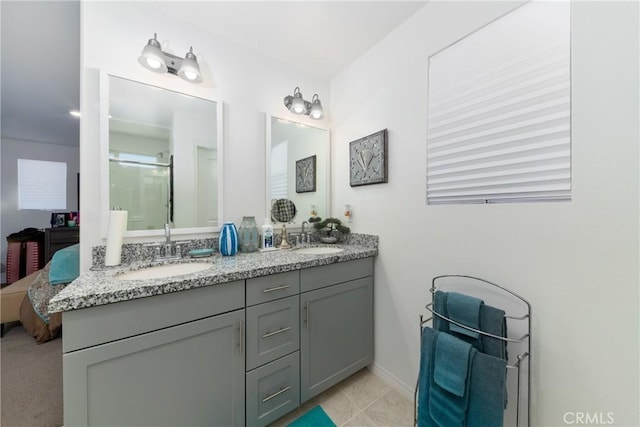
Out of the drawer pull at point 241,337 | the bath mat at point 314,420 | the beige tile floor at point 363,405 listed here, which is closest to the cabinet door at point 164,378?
the drawer pull at point 241,337

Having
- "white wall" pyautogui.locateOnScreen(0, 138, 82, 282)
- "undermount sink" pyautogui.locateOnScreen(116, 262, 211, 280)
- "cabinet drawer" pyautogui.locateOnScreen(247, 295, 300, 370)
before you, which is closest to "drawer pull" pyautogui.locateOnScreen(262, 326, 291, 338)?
"cabinet drawer" pyautogui.locateOnScreen(247, 295, 300, 370)

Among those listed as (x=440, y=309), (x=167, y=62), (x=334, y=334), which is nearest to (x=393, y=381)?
(x=334, y=334)

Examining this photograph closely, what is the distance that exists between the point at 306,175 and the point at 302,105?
0.57 m

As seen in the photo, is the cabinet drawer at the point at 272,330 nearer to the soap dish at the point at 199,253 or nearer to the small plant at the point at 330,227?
the soap dish at the point at 199,253

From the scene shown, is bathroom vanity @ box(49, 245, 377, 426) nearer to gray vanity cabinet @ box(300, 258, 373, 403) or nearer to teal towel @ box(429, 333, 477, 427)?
gray vanity cabinet @ box(300, 258, 373, 403)

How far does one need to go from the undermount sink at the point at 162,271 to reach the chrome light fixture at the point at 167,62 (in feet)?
3.83

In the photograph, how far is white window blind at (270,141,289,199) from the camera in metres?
1.89

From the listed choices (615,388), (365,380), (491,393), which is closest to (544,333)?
(615,388)

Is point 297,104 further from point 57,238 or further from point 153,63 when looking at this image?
point 57,238

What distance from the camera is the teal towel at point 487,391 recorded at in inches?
35.7

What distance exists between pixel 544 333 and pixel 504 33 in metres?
1.39

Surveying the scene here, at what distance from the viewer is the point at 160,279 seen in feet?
3.25

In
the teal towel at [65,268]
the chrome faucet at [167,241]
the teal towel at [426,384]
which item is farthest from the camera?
the teal towel at [65,268]

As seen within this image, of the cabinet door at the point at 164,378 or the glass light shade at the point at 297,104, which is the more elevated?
the glass light shade at the point at 297,104
